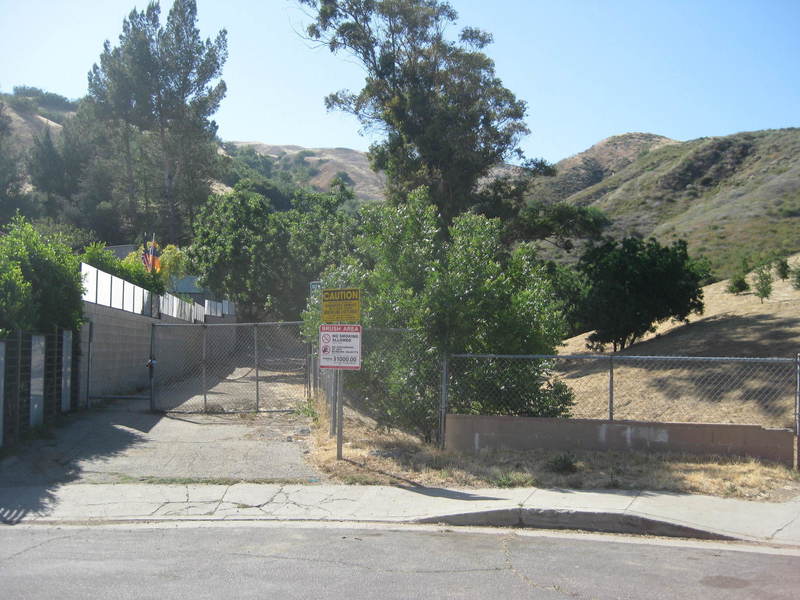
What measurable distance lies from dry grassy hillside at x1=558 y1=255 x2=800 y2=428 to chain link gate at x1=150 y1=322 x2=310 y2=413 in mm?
6788

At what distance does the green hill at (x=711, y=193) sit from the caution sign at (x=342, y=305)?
3513 centimetres

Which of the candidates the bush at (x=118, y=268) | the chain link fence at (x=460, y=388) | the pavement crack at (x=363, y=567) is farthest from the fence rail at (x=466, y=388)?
the bush at (x=118, y=268)

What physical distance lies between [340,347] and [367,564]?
4689 mm

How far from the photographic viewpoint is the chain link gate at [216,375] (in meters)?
15.5

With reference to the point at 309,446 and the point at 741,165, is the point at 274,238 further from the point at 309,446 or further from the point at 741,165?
the point at 741,165

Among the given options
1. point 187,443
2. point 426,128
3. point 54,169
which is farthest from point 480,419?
point 54,169

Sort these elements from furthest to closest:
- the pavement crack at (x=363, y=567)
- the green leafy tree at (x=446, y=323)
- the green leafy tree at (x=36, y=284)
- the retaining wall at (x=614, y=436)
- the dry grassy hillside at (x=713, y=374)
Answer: the dry grassy hillside at (x=713, y=374) < the green leafy tree at (x=446, y=323) < the green leafy tree at (x=36, y=284) < the retaining wall at (x=614, y=436) < the pavement crack at (x=363, y=567)

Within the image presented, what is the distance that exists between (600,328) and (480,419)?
13781 millimetres

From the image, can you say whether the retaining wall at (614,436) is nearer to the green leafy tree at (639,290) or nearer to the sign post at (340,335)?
the sign post at (340,335)

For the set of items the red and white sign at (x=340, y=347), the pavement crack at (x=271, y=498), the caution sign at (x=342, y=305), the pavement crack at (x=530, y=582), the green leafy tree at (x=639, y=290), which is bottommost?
the pavement crack at (x=271, y=498)

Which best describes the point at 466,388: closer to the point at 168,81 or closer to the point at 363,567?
the point at 363,567

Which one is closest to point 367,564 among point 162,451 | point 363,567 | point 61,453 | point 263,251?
point 363,567

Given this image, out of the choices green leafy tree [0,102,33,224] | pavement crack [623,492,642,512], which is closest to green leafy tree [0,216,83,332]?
pavement crack [623,492,642,512]

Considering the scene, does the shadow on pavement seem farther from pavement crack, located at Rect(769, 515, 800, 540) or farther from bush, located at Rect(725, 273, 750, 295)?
bush, located at Rect(725, 273, 750, 295)
